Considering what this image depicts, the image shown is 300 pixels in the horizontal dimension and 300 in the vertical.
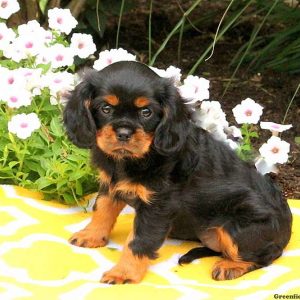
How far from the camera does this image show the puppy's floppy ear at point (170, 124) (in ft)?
12.3

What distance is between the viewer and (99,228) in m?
4.24

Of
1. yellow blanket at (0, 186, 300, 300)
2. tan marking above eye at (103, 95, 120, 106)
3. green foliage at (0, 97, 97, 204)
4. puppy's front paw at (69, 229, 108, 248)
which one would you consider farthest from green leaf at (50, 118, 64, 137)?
tan marking above eye at (103, 95, 120, 106)

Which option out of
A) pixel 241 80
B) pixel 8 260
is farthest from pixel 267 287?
pixel 241 80

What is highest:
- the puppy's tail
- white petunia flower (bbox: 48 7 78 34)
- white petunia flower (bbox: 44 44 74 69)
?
white petunia flower (bbox: 48 7 78 34)

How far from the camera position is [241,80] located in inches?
271

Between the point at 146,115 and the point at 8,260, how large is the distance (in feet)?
3.46

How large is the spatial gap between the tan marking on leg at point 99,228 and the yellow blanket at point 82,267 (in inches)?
1.7

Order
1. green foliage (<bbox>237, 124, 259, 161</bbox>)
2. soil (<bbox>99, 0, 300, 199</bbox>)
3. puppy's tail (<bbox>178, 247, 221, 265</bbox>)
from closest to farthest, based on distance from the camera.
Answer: puppy's tail (<bbox>178, 247, 221, 265</bbox>)
green foliage (<bbox>237, 124, 259, 161</bbox>)
soil (<bbox>99, 0, 300, 199</bbox>)

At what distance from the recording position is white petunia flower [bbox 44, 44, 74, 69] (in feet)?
16.0

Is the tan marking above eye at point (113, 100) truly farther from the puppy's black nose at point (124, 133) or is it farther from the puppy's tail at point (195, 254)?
the puppy's tail at point (195, 254)

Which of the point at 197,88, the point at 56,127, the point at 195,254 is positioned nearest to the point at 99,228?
the point at 195,254

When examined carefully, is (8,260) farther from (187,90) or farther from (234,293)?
(187,90)

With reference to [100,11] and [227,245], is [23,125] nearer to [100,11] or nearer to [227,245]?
[227,245]

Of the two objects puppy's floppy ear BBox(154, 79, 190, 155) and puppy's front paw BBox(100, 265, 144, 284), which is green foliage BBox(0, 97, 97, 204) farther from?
puppy's floppy ear BBox(154, 79, 190, 155)
